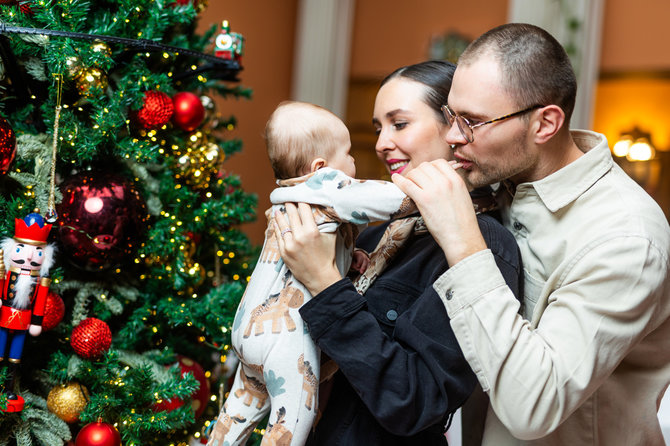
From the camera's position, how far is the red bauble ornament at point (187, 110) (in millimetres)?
1784

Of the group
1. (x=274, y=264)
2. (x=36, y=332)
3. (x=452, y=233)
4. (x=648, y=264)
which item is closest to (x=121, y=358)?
(x=36, y=332)

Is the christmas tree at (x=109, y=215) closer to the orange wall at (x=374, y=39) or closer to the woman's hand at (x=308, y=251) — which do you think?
the woman's hand at (x=308, y=251)

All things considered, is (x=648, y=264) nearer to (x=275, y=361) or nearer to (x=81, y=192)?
(x=275, y=361)

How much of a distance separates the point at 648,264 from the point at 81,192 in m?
1.21

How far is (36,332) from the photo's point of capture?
4.58ft

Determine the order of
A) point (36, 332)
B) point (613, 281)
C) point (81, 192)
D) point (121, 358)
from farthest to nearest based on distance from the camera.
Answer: point (121, 358)
point (81, 192)
point (36, 332)
point (613, 281)

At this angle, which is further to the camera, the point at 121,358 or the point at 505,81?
the point at 121,358

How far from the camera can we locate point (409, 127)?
1.45 meters

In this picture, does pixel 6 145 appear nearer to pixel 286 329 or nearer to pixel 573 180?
pixel 286 329

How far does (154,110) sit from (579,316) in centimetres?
114

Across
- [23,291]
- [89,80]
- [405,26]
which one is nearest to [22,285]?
[23,291]

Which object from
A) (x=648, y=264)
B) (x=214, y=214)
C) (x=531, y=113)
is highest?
(x=531, y=113)

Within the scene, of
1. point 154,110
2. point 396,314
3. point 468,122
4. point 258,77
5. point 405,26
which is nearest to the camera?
point 396,314

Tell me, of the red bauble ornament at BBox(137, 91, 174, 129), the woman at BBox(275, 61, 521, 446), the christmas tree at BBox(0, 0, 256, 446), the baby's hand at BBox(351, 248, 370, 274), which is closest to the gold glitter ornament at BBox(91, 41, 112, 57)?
the christmas tree at BBox(0, 0, 256, 446)
